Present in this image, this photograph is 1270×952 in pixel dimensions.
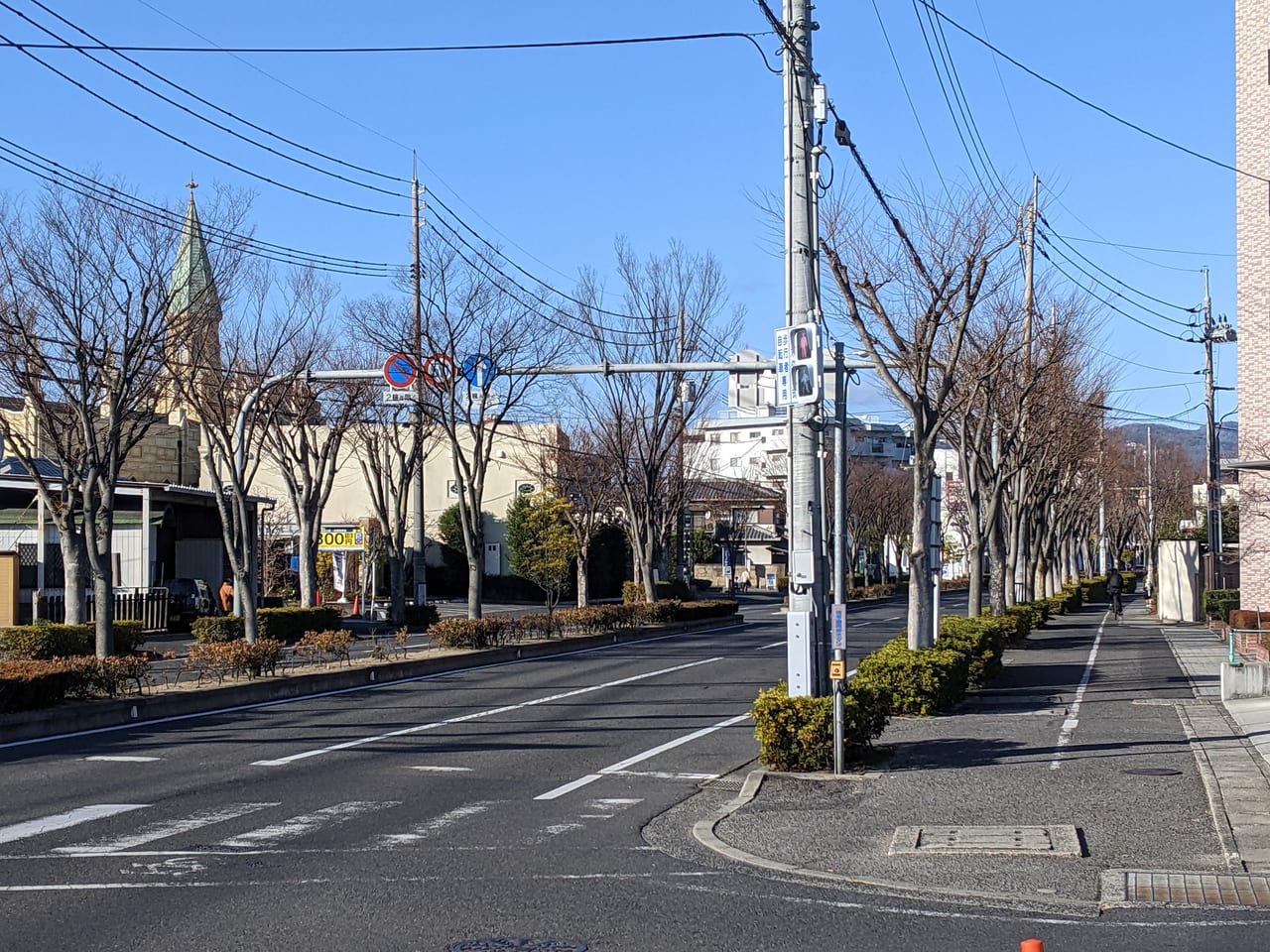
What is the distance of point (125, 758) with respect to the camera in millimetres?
14258

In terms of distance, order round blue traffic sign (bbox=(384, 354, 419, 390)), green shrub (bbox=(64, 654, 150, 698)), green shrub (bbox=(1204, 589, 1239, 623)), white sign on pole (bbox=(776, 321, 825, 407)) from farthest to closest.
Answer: green shrub (bbox=(1204, 589, 1239, 623)) → round blue traffic sign (bbox=(384, 354, 419, 390)) → green shrub (bbox=(64, 654, 150, 698)) → white sign on pole (bbox=(776, 321, 825, 407))

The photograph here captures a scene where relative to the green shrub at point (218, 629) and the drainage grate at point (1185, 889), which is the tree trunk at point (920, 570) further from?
the green shrub at point (218, 629)

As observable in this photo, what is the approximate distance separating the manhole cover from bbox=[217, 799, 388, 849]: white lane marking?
3.19 meters

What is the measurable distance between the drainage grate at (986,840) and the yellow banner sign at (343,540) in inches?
1626

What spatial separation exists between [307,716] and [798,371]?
905cm

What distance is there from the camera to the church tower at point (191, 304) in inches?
923

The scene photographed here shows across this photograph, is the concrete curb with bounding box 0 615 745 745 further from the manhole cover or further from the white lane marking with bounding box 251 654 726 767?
the manhole cover

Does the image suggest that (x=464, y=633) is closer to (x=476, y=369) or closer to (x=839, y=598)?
(x=476, y=369)

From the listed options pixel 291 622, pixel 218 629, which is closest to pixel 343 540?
pixel 291 622

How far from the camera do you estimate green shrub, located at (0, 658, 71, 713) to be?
53.0ft

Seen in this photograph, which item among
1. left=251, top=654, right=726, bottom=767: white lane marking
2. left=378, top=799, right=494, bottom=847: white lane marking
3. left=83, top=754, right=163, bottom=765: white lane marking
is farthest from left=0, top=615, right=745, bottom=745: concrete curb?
left=378, top=799, right=494, bottom=847: white lane marking

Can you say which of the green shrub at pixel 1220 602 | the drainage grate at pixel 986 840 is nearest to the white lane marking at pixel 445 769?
the drainage grate at pixel 986 840

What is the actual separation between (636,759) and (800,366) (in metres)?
4.56

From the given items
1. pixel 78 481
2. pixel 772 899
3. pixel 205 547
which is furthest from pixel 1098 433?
pixel 772 899
